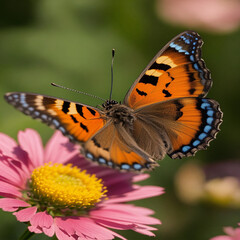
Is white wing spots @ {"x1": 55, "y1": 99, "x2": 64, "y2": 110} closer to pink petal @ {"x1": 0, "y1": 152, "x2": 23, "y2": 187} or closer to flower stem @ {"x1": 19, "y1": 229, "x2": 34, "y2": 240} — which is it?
pink petal @ {"x1": 0, "y1": 152, "x2": 23, "y2": 187}

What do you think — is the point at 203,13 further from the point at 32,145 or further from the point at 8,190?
the point at 8,190

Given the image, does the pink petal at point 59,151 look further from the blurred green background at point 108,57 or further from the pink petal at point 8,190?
the blurred green background at point 108,57

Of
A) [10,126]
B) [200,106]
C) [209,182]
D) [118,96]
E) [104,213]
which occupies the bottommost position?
[104,213]

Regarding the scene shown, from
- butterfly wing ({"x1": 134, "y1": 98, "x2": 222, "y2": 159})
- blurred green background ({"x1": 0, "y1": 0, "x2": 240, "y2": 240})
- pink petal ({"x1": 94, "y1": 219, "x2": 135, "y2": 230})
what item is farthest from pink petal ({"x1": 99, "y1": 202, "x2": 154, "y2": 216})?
blurred green background ({"x1": 0, "y1": 0, "x2": 240, "y2": 240})

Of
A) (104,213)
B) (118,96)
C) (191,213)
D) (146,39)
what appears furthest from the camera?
(146,39)

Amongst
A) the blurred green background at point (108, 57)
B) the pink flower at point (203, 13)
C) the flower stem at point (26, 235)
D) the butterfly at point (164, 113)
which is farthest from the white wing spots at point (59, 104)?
the pink flower at point (203, 13)

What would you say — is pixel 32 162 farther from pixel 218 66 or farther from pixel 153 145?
pixel 218 66

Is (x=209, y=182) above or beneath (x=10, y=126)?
above

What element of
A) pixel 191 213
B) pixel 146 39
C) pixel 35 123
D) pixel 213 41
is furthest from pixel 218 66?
pixel 35 123
